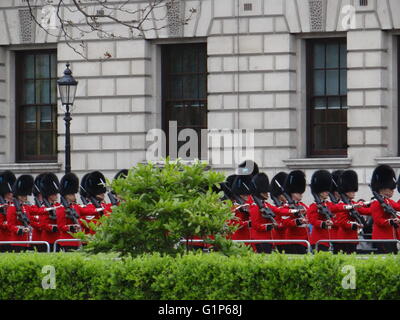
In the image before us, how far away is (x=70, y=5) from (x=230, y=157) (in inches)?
190

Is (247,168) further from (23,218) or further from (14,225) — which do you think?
(14,225)

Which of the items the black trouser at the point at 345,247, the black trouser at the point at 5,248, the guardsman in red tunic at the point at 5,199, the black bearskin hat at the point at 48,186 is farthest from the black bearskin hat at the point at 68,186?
the black trouser at the point at 345,247

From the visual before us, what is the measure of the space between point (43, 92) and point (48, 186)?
9468mm

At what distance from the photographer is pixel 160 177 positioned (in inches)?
576

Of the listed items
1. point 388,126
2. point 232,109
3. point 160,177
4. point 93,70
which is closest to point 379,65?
point 388,126

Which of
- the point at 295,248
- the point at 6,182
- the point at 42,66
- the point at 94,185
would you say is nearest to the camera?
the point at 295,248

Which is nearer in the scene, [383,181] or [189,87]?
[383,181]

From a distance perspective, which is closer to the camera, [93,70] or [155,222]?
[155,222]

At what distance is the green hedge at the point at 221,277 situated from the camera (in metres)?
13.4

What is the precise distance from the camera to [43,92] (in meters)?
36.1

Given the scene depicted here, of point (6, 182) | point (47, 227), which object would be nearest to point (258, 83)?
point (6, 182)

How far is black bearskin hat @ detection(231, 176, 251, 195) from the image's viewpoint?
82.6 ft

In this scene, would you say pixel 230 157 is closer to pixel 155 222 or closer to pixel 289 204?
pixel 289 204

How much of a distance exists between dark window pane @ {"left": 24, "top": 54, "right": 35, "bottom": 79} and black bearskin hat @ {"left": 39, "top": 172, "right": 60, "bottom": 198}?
9.27 m
